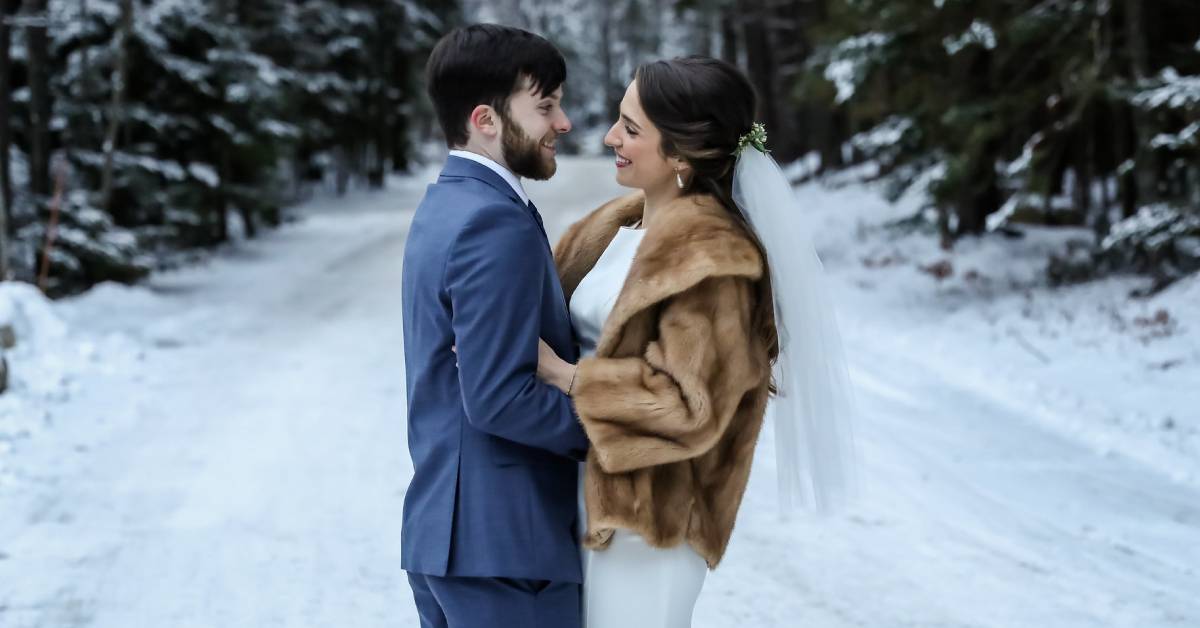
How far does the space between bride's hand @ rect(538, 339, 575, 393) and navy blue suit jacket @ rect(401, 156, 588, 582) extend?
3 centimetres

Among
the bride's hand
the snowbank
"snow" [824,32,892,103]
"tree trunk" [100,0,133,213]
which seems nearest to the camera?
the bride's hand

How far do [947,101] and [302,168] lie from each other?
23.4 m

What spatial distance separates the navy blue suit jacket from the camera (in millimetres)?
2281

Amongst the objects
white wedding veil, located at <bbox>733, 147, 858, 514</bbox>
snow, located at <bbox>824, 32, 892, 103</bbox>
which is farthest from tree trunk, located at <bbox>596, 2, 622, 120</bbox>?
white wedding veil, located at <bbox>733, 147, 858, 514</bbox>

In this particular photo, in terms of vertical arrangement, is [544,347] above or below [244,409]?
above

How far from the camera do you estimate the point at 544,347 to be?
7.93 ft

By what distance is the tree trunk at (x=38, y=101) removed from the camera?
13.2 m

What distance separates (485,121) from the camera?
8.20 feet

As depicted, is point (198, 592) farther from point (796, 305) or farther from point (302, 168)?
point (302, 168)

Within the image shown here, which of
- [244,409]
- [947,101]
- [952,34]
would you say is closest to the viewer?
[244,409]

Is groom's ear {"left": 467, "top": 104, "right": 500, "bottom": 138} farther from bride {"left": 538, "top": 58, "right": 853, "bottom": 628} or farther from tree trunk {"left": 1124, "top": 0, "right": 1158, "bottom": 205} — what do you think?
tree trunk {"left": 1124, "top": 0, "right": 1158, "bottom": 205}

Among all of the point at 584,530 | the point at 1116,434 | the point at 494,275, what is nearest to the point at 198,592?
the point at 584,530

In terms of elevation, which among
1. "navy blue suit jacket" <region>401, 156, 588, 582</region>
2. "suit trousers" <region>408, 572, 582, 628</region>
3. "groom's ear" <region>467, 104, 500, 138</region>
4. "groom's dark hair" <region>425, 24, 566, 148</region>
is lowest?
"suit trousers" <region>408, 572, 582, 628</region>

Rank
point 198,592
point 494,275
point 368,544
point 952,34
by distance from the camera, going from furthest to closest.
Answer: point 952,34
point 368,544
point 198,592
point 494,275
